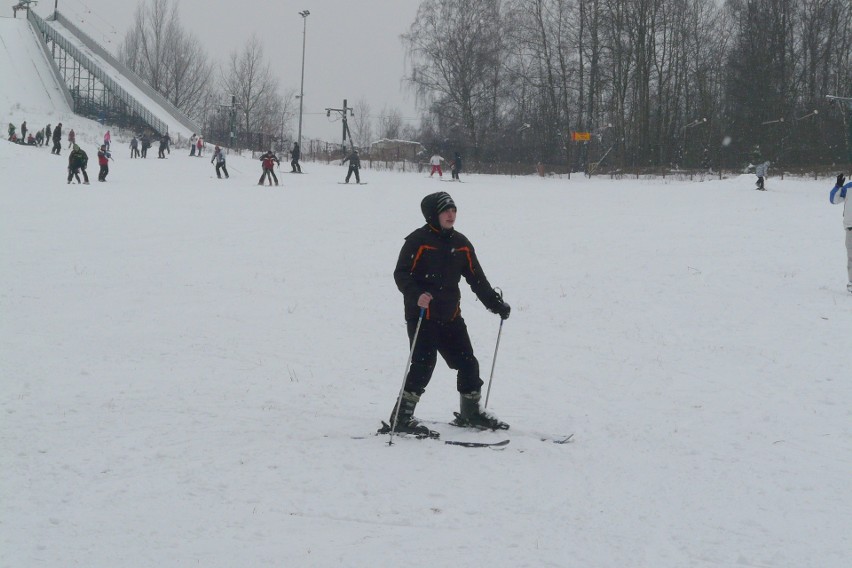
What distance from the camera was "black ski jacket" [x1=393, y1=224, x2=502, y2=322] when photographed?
5.45 metres

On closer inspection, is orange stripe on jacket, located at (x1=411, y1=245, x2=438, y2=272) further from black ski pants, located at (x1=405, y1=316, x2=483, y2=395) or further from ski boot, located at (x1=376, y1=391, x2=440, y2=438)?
ski boot, located at (x1=376, y1=391, x2=440, y2=438)

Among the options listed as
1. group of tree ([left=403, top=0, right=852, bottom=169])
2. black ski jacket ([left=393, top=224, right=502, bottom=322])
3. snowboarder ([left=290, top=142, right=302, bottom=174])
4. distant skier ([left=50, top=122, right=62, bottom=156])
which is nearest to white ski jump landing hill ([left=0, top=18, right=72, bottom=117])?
distant skier ([left=50, top=122, right=62, bottom=156])

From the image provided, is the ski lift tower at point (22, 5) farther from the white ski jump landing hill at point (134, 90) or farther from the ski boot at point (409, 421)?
the ski boot at point (409, 421)

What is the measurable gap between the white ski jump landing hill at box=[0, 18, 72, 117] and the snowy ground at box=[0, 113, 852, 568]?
118 feet

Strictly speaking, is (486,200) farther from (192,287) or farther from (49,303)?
(49,303)

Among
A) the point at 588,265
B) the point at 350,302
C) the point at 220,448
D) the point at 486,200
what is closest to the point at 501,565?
the point at 220,448

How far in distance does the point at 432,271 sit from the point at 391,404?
1.66m

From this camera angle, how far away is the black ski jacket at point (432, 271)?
5.45 metres

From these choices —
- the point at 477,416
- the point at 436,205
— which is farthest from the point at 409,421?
the point at 436,205

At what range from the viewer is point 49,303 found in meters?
9.73

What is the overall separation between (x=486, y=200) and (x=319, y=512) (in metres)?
21.6

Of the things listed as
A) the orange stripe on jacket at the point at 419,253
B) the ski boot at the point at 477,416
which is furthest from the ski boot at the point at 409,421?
the orange stripe on jacket at the point at 419,253

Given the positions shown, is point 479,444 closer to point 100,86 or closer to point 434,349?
point 434,349

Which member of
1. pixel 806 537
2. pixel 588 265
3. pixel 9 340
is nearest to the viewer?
pixel 806 537
